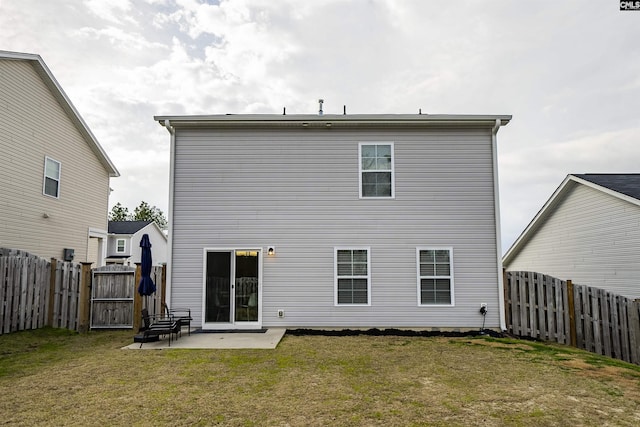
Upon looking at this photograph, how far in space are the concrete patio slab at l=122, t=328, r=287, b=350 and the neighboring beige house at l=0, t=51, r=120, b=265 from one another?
21.9ft

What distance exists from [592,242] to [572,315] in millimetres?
4883

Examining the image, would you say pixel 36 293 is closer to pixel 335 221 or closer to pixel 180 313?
pixel 180 313

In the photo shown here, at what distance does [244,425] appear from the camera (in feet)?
12.9

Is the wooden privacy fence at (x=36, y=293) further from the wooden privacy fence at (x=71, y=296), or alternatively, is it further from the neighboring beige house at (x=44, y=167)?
the neighboring beige house at (x=44, y=167)

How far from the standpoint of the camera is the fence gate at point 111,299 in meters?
9.73

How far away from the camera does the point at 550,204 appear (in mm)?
14062

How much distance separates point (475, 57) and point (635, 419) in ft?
38.2

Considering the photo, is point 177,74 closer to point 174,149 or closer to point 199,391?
point 174,149

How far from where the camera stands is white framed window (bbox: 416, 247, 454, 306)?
30.6ft

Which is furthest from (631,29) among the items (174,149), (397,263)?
(174,149)

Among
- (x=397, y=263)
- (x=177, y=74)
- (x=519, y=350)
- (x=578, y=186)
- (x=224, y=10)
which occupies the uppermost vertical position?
(x=224, y=10)

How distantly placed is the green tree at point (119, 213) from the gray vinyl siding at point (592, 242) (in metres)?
50.2

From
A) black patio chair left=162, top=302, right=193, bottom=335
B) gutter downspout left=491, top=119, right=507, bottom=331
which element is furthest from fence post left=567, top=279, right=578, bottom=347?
black patio chair left=162, top=302, right=193, bottom=335

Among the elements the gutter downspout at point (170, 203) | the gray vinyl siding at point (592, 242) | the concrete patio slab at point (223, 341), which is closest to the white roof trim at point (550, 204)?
the gray vinyl siding at point (592, 242)
